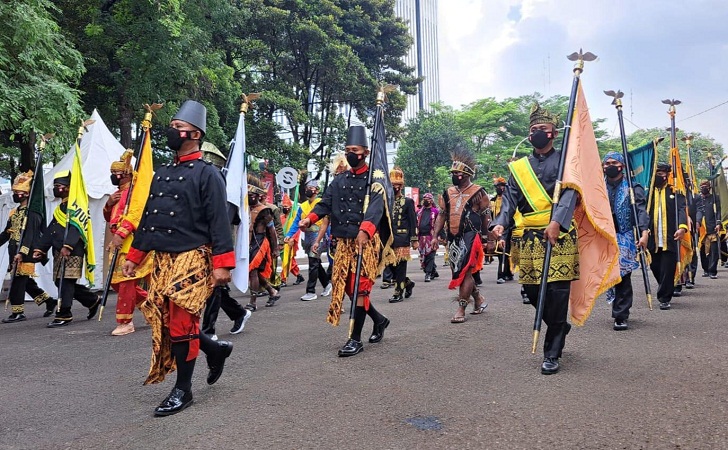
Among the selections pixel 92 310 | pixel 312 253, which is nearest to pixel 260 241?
pixel 312 253

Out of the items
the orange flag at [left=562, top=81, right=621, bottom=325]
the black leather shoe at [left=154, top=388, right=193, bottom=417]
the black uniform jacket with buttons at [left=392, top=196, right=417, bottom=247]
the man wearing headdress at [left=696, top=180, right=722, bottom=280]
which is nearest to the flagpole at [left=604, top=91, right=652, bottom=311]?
the orange flag at [left=562, top=81, right=621, bottom=325]

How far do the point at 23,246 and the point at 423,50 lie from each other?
70.1 metres

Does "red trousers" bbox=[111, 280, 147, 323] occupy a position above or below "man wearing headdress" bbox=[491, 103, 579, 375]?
below

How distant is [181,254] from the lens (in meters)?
4.28

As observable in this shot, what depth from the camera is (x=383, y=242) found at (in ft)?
21.1

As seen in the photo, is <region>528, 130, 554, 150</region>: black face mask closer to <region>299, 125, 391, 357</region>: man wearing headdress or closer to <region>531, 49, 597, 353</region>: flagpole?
<region>531, 49, 597, 353</region>: flagpole

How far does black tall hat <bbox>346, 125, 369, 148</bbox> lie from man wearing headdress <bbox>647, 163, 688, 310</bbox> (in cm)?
448

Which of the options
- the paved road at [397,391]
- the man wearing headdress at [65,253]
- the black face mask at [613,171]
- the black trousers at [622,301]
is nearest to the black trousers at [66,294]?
the man wearing headdress at [65,253]

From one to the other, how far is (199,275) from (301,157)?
23.8m

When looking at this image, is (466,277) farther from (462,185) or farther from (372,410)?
(372,410)

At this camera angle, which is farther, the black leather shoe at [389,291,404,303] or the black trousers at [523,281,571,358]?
the black leather shoe at [389,291,404,303]

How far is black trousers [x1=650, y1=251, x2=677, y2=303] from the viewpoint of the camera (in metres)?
8.50

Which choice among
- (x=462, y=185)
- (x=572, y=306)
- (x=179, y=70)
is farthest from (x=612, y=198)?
(x=179, y=70)

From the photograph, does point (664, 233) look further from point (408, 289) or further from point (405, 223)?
point (405, 223)
